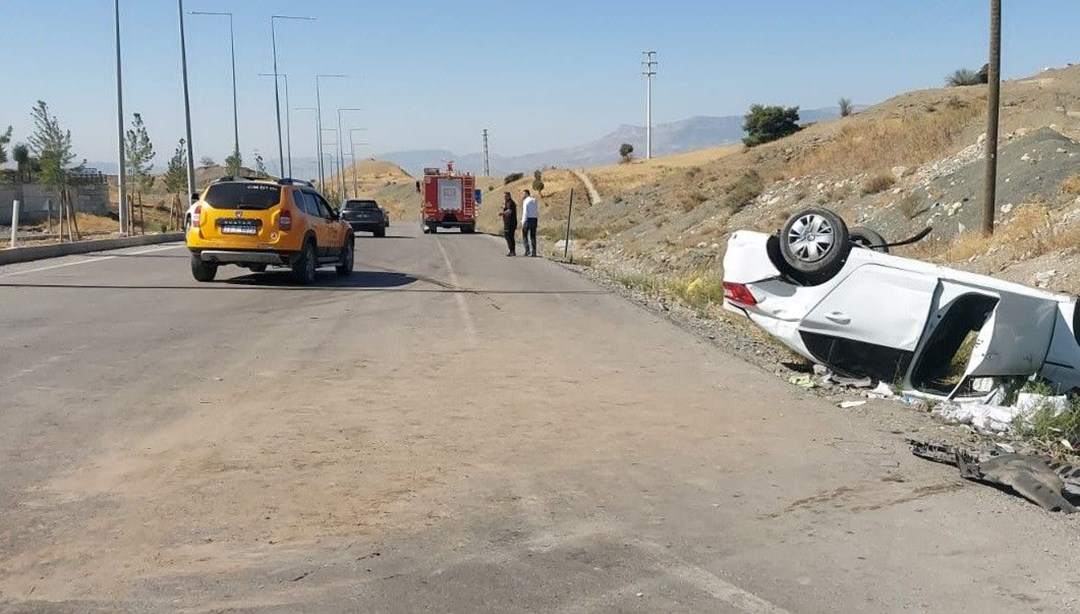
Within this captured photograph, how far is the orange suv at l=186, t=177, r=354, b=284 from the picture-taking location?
57.6 ft

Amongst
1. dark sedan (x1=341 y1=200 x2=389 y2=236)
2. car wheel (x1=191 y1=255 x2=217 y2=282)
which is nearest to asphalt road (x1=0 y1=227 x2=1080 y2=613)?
car wheel (x1=191 y1=255 x2=217 y2=282)

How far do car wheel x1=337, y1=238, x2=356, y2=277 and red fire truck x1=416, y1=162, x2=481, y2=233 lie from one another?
1162 inches

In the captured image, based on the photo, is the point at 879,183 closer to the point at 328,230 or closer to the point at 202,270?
the point at 328,230

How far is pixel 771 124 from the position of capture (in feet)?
261

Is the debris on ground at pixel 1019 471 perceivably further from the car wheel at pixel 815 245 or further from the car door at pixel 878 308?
the car wheel at pixel 815 245

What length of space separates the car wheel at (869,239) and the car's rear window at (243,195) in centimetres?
1078

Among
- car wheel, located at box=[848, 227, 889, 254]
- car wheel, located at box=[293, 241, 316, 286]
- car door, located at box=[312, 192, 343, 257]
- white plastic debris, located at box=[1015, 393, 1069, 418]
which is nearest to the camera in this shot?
white plastic debris, located at box=[1015, 393, 1069, 418]

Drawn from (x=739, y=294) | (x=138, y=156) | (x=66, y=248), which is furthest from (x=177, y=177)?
(x=739, y=294)

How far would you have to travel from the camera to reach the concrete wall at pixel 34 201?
65.4 m

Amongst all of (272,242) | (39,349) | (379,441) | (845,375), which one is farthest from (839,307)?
(272,242)

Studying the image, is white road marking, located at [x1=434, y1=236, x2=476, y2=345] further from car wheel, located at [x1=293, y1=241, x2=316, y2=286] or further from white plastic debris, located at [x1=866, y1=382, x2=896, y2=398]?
white plastic debris, located at [x1=866, y1=382, x2=896, y2=398]

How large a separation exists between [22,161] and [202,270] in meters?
71.7

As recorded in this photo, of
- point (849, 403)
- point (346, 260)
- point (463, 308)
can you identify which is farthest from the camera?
point (346, 260)

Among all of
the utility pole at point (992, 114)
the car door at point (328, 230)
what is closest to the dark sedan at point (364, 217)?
the car door at point (328, 230)
